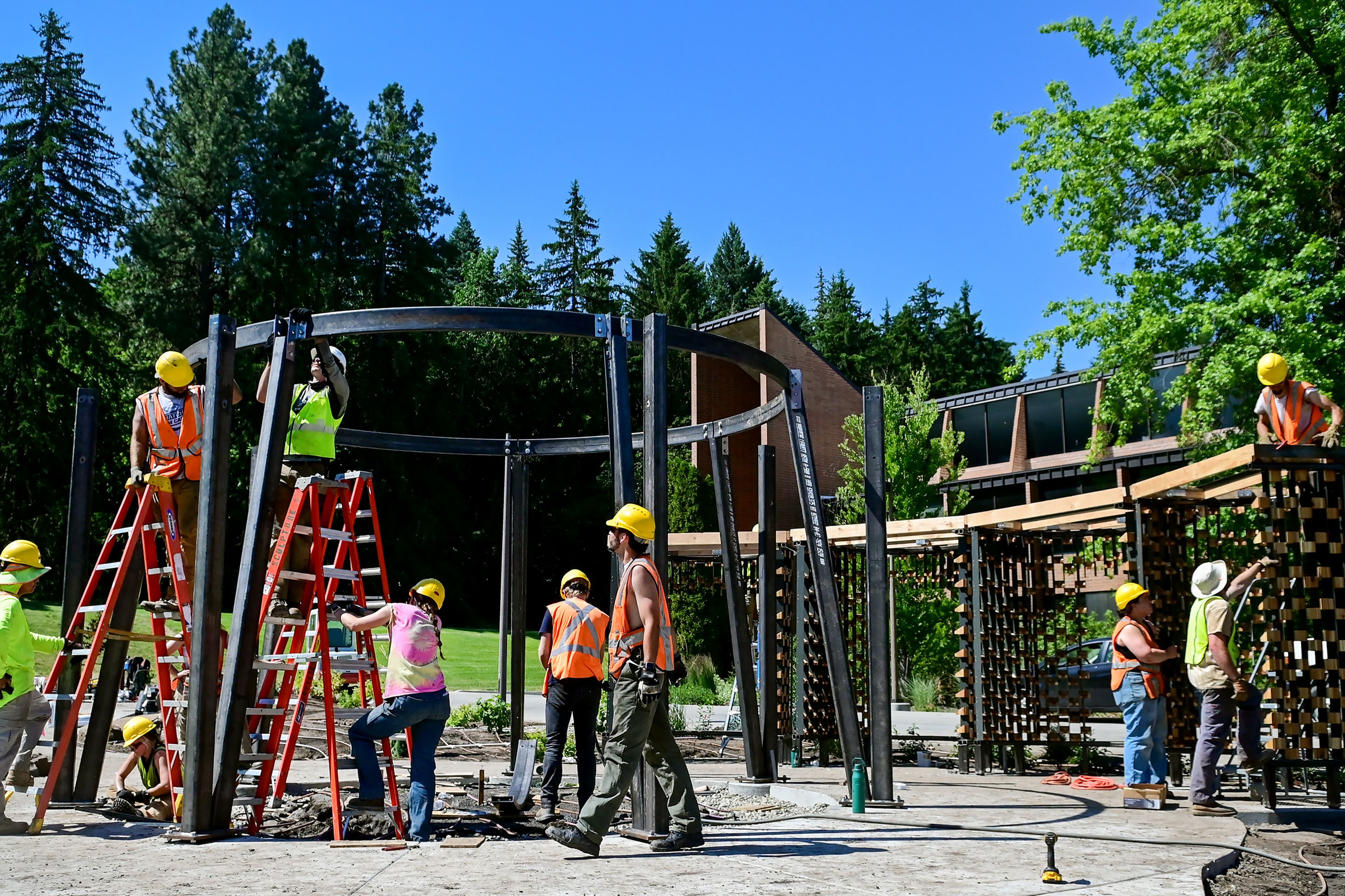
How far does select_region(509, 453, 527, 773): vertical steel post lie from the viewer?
41.1ft

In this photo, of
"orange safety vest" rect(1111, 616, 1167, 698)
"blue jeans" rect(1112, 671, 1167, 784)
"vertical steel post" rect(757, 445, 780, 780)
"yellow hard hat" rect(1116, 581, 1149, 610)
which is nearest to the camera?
"blue jeans" rect(1112, 671, 1167, 784)

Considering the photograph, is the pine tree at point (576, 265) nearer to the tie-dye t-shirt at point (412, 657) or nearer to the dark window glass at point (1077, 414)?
the dark window glass at point (1077, 414)

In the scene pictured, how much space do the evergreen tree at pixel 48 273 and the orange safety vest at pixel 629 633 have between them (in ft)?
107

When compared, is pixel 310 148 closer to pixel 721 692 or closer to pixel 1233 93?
pixel 721 692

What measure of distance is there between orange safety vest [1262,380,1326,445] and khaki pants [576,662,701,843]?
5.35m

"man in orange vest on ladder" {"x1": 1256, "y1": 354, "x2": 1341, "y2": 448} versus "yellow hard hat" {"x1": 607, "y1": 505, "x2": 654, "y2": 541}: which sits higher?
"man in orange vest on ladder" {"x1": 1256, "y1": 354, "x2": 1341, "y2": 448}

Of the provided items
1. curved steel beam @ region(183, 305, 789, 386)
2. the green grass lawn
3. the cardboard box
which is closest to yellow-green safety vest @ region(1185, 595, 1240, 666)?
the cardboard box

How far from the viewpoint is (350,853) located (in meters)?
6.67

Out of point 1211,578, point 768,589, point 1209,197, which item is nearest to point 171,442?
point 768,589

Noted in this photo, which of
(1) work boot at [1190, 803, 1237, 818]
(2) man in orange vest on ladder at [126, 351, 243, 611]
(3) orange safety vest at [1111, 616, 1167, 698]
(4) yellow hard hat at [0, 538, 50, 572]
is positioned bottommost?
(1) work boot at [1190, 803, 1237, 818]

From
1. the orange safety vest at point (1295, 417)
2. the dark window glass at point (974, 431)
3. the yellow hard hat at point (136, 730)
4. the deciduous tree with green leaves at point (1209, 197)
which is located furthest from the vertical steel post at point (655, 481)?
the dark window glass at point (974, 431)

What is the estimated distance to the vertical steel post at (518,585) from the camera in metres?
12.5

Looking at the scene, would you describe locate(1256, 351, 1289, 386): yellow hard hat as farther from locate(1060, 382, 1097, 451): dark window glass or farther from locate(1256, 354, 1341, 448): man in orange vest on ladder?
→ locate(1060, 382, 1097, 451): dark window glass

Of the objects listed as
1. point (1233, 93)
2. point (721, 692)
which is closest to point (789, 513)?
point (721, 692)
